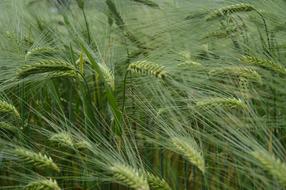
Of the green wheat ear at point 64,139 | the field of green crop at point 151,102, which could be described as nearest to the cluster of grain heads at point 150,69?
the field of green crop at point 151,102

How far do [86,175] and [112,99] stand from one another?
0.18 m

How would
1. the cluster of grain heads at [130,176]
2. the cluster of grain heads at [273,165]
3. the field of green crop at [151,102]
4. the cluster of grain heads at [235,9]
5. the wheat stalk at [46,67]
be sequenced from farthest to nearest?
1. the cluster of grain heads at [235,9]
2. the wheat stalk at [46,67]
3. the field of green crop at [151,102]
4. the cluster of grain heads at [130,176]
5. the cluster of grain heads at [273,165]

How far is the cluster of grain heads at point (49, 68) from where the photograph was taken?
1.28 m

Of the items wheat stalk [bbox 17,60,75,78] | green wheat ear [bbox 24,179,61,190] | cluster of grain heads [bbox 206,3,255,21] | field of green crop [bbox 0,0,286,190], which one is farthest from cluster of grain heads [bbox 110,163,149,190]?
cluster of grain heads [bbox 206,3,255,21]

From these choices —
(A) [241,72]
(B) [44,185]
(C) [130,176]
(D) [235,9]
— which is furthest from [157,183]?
(D) [235,9]

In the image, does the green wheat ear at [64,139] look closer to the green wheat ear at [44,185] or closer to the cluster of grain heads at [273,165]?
the green wheat ear at [44,185]

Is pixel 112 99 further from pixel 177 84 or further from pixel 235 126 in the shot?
pixel 235 126

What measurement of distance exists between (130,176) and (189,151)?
0.14 m

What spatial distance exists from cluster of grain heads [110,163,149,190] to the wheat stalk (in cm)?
34

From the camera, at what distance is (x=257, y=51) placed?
1519mm

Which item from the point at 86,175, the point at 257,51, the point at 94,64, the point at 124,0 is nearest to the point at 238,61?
the point at 257,51

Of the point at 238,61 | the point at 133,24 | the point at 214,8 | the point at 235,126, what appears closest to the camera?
the point at 235,126

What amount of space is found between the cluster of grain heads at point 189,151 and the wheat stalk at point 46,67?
350mm

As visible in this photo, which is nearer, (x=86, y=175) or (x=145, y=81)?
(x=86, y=175)
